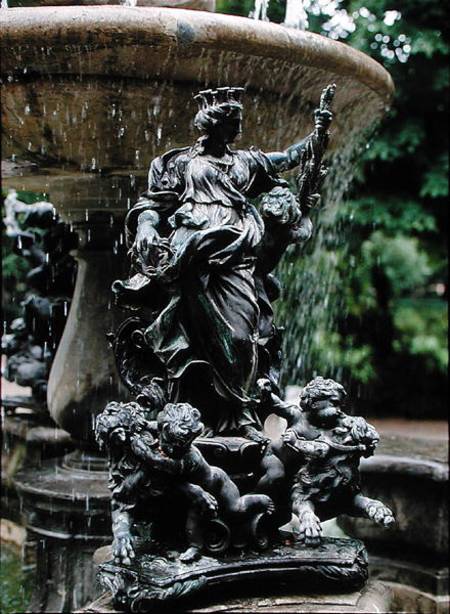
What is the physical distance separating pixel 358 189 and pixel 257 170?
24.5ft

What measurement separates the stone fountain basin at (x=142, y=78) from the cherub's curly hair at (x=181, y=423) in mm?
1761

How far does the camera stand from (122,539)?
10.3 ft

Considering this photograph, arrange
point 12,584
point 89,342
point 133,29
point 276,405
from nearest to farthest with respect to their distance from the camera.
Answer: point 276,405
point 133,29
point 89,342
point 12,584

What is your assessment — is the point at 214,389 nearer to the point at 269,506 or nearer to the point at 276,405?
the point at 276,405

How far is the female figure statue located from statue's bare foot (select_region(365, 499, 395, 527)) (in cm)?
54

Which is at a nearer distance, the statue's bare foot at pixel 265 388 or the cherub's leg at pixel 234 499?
the cherub's leg at pixel 234 499

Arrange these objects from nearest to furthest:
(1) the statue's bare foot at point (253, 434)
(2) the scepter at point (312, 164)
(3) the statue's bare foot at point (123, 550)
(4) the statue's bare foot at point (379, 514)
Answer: (3) the statue's bare foot at point (123, 550) → (4) the statue's bare foot at point (379, 514) → (1) the statue's bare foot at point (253, 434) → (2) the scepter at point (312, 164)

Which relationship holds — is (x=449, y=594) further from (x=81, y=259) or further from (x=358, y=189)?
(x=358, y=189)

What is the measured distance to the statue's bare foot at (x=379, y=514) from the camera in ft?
10.7

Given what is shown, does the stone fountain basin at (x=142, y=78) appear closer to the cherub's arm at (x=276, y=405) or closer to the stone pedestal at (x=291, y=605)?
the cherub's arm at (x=276, y=405)

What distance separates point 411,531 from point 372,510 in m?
2.46

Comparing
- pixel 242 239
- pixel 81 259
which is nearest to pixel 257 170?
pixel 242 239

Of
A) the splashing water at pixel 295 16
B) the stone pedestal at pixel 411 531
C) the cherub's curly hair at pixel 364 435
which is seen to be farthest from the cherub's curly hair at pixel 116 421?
the splashing water at pixel 295 16

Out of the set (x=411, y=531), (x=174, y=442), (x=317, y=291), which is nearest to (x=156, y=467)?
(x=174, y=442)
